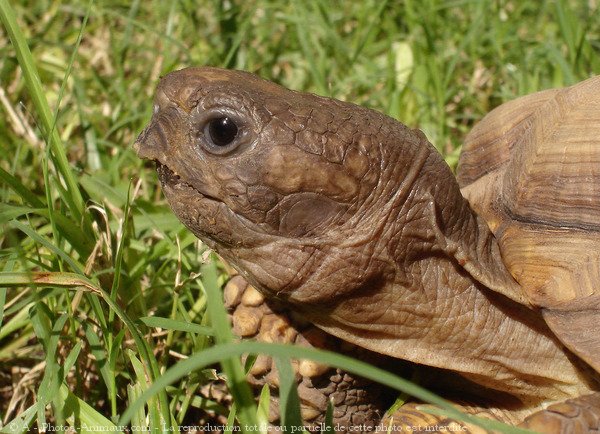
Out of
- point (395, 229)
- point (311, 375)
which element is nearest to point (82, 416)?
point (311, 375)

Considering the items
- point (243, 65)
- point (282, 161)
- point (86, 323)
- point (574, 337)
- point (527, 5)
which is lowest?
point (86, 323)

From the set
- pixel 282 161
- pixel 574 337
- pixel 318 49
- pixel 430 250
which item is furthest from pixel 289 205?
pixel 318 49

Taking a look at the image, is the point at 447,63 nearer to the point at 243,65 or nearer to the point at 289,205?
the point at 243,65

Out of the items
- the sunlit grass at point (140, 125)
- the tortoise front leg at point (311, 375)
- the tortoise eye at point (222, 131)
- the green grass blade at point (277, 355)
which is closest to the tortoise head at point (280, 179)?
the tortoise eye at point (222, 131)

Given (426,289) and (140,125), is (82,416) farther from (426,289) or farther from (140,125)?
(140,125)

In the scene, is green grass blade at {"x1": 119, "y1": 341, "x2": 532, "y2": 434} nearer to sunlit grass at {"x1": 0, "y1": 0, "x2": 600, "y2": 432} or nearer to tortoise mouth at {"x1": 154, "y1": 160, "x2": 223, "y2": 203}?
sunlit grass at {"x1": 0, "y1": 0, "x2": 600, "y2": 432}

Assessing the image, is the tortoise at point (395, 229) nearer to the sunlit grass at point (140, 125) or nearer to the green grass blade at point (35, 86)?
the sunlit grass at point (140, 125)

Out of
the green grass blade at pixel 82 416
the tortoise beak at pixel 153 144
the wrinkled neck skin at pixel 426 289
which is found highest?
the tortoise beak at pixel 153 144
